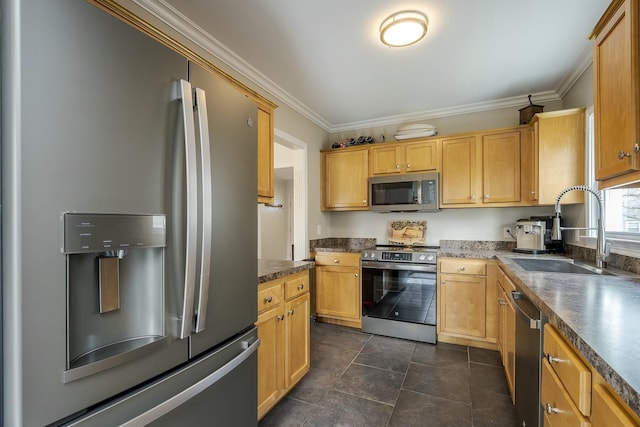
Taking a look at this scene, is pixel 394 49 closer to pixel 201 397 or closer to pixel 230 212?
pixel 230 212

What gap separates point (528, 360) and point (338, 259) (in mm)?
2201

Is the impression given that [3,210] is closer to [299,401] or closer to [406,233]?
[299,401]

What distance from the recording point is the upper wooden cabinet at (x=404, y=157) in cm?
332

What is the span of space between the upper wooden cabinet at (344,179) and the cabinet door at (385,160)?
8 cm

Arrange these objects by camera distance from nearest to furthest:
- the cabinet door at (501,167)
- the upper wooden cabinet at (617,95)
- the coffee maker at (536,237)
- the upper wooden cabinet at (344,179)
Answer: the upper wooden cabinet at (617,95) → the coffee maker at (536,237) → the cabinet door at (501,167) → the upper wooden cabinet at (344,179)

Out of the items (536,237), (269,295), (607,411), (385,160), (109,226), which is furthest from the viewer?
(385,160)

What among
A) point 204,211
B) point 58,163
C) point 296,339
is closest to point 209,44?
point 204,211

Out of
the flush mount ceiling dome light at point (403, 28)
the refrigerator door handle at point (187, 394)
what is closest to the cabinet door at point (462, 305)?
the flush mount ceiling dome light at point (403, 28)

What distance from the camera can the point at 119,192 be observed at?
802 millimetres

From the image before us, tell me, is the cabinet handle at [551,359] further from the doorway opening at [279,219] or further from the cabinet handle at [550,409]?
the doorway opening at [279,219]

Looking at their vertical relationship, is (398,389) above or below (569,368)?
below

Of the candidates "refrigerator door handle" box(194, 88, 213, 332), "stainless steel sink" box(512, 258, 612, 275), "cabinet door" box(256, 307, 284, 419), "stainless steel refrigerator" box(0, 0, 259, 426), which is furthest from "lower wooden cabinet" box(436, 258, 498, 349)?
"refrigerator door handle" box(194, 88, 213, 332)

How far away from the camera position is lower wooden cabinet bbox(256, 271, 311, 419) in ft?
5.51

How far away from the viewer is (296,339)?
2.05 m
